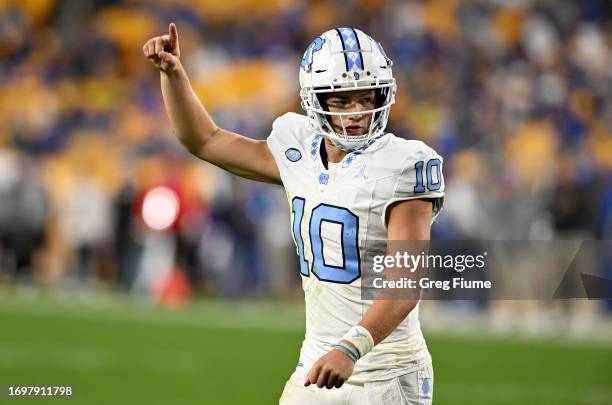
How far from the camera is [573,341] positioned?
11914 millimetres

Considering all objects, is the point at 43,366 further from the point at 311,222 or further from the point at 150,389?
the point at 311,222

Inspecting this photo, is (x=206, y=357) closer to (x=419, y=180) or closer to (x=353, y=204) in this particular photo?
(x=353, y=204)

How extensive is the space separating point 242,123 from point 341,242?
12308 millimetres

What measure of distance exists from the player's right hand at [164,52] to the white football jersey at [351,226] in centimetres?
53

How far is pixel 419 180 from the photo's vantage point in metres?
3.51

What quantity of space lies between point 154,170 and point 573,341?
214 inches

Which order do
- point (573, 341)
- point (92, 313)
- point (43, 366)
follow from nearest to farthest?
point (43, 366)
point (573, 341)
point (92, 313)

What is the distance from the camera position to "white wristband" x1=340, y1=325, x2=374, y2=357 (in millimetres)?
3314

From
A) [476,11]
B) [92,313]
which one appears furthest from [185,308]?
[476,11]

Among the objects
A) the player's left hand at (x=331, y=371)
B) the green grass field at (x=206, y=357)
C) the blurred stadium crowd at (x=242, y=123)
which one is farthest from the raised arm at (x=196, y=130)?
the blurred stadium crowd at (x=242, y=123)

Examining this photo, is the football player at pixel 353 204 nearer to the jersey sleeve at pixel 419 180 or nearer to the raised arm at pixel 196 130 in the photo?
the jersey sleeve at pixel 419 180

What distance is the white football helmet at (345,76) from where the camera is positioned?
3.61m

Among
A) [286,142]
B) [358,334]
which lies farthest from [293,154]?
[358,334]

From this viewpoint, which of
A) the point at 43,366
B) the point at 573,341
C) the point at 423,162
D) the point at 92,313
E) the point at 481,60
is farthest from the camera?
the point at 481,60
